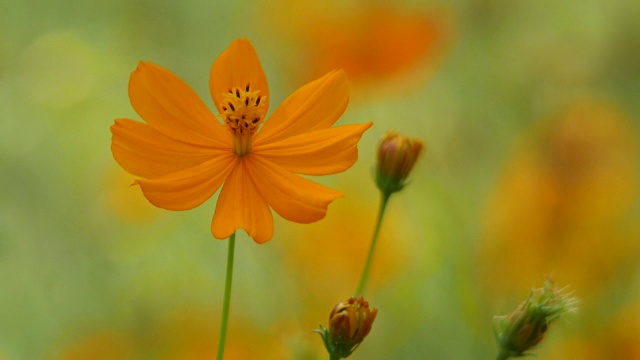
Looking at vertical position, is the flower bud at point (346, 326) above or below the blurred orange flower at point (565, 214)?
below

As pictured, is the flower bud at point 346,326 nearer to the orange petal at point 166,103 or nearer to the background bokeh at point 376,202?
the orange petal at point 166,103

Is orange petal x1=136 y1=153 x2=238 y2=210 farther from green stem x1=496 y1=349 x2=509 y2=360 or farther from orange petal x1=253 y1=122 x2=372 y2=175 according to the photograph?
green stem x1=496 y1=349 x2=509 y2=360

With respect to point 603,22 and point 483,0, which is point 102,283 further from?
point 603,22

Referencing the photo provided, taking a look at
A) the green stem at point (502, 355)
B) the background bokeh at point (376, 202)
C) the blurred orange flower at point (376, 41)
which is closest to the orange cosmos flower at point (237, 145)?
the green stem at point (502, 355)

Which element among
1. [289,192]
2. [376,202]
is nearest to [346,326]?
[289,192]

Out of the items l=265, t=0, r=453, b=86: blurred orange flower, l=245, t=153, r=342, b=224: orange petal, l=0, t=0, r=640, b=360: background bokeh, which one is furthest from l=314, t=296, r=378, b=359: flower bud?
l=265, t=0, r=453, b=86: blurred orange flower

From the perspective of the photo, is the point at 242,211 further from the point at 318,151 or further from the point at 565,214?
the point at 565,214

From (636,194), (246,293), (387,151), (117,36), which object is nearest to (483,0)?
(636,194)
